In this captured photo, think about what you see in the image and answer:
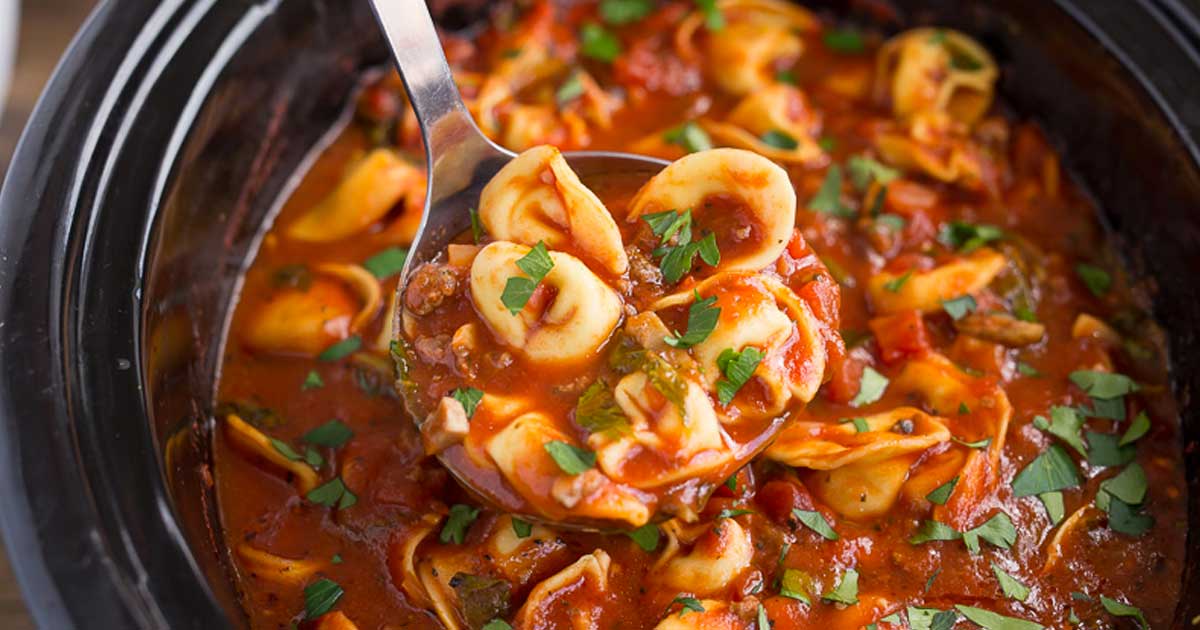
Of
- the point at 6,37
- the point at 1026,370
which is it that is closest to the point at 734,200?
the point at 1026,370

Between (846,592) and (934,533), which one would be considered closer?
(846,592)

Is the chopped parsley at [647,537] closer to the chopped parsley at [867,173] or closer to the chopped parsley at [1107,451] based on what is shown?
the chopped parsley at [1107,451]

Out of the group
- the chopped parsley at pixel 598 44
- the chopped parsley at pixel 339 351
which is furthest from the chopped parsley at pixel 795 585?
the chopped parsley at pixel 598 44

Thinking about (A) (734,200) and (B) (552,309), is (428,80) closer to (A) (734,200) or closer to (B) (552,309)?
(B) (552,309)

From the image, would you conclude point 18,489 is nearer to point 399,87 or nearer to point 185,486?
point 185,486

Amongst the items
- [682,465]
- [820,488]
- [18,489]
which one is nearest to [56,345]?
[18,489]

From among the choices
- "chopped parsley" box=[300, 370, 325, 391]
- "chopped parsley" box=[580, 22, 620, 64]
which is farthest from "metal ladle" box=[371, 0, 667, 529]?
"chopped parsley" box=[580, 22, 620, 64]
